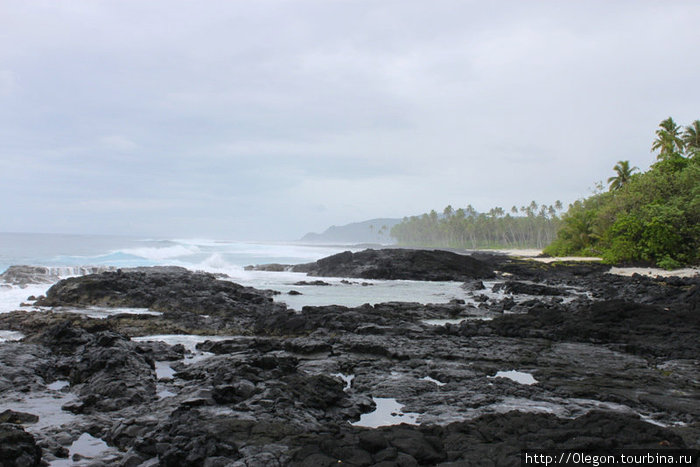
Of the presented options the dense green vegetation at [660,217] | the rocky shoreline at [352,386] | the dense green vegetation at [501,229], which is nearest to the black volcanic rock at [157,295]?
the rocky shoreline at [352,386]

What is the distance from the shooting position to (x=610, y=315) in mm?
15016

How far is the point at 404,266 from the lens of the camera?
40.6 m

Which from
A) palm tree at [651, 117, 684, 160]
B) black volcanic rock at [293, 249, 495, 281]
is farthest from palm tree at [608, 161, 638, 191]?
black volcanic rock at [293, 249, 495, 281]

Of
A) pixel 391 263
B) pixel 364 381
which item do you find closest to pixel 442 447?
pixel 364 381

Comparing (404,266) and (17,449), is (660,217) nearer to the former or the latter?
(404,266)

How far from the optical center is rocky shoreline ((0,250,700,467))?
17.7 ft

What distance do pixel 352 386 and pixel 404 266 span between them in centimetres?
3196

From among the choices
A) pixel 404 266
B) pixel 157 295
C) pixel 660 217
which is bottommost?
pixel 157 295

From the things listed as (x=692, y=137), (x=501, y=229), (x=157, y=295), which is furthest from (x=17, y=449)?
(x=501, y=229)

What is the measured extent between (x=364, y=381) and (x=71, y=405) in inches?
206

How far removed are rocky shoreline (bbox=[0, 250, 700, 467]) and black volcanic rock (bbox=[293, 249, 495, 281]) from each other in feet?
68.9

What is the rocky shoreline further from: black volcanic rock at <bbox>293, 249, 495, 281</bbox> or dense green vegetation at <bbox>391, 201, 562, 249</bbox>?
dense green vegetation at <bbox>391, 201, 562, 249</bbox>

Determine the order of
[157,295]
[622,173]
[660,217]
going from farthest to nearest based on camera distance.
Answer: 1. [622,173]
2. [660,217]
3. [157,295]

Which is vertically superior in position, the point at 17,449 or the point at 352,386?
the point at 17,449
